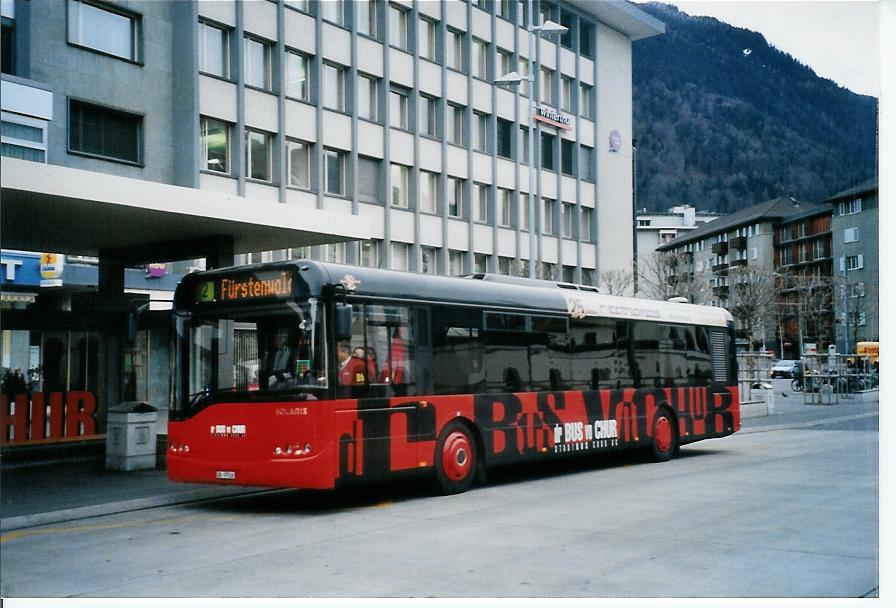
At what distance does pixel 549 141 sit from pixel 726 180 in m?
28.9

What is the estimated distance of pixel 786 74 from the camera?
11.9m

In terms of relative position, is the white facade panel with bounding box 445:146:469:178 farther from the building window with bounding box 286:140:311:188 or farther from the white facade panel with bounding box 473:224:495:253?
the building window with bounding box 286:140:311:188

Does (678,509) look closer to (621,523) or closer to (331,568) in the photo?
(621,523)

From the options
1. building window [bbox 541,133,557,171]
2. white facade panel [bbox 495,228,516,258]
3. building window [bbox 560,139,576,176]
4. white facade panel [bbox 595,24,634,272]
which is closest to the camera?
white facade panel [bbox 495,228,516,258]

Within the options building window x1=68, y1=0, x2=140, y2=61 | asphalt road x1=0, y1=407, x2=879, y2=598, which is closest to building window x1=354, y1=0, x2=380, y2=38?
building window x1=68, y1=0, x2=140, y2=61

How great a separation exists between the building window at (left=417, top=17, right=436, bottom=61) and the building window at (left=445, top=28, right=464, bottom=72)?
51 centimetres

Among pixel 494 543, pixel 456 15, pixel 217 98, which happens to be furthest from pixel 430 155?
pixel 494 543

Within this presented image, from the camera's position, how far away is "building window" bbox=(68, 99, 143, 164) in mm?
28812

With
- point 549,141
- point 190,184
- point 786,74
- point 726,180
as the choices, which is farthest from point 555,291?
point 549,141

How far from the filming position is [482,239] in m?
43.2

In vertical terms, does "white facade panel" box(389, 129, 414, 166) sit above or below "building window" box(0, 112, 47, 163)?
above

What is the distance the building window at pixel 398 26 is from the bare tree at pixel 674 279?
1583 cm

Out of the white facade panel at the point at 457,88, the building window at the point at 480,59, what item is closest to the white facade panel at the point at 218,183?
the white facade panel at the point at 457,88

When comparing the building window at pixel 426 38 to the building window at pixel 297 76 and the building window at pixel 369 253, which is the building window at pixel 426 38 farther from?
the building window at pixel 369 253
